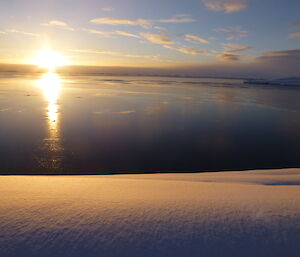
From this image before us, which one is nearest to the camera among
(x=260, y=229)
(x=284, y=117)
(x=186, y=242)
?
(x=186, y=242)

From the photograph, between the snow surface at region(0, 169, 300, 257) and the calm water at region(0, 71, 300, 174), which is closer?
the snow surface at region(0, 169, 300, 257)

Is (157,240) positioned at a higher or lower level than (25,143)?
higher

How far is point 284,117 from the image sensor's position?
1764 cm

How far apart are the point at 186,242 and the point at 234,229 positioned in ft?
1.50

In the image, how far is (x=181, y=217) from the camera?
6.53 feet

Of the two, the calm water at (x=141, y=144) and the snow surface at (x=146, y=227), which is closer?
the snow surface at (x=146, y=227)

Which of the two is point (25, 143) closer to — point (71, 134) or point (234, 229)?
point (71, 134)

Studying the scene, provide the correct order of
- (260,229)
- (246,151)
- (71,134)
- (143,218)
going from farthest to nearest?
(71,134)
(246,151)
(143,218)
(260,229)

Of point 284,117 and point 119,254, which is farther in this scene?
point 284,117

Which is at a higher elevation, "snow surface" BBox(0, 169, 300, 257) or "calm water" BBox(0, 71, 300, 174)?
"snow surface" BBox(0, 169, 300, 257)

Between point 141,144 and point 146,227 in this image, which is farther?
point 141,144

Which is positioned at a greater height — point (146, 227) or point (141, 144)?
point (146, 227)

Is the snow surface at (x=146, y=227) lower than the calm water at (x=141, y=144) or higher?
higher

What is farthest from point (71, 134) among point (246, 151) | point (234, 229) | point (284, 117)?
point (284, 117)
